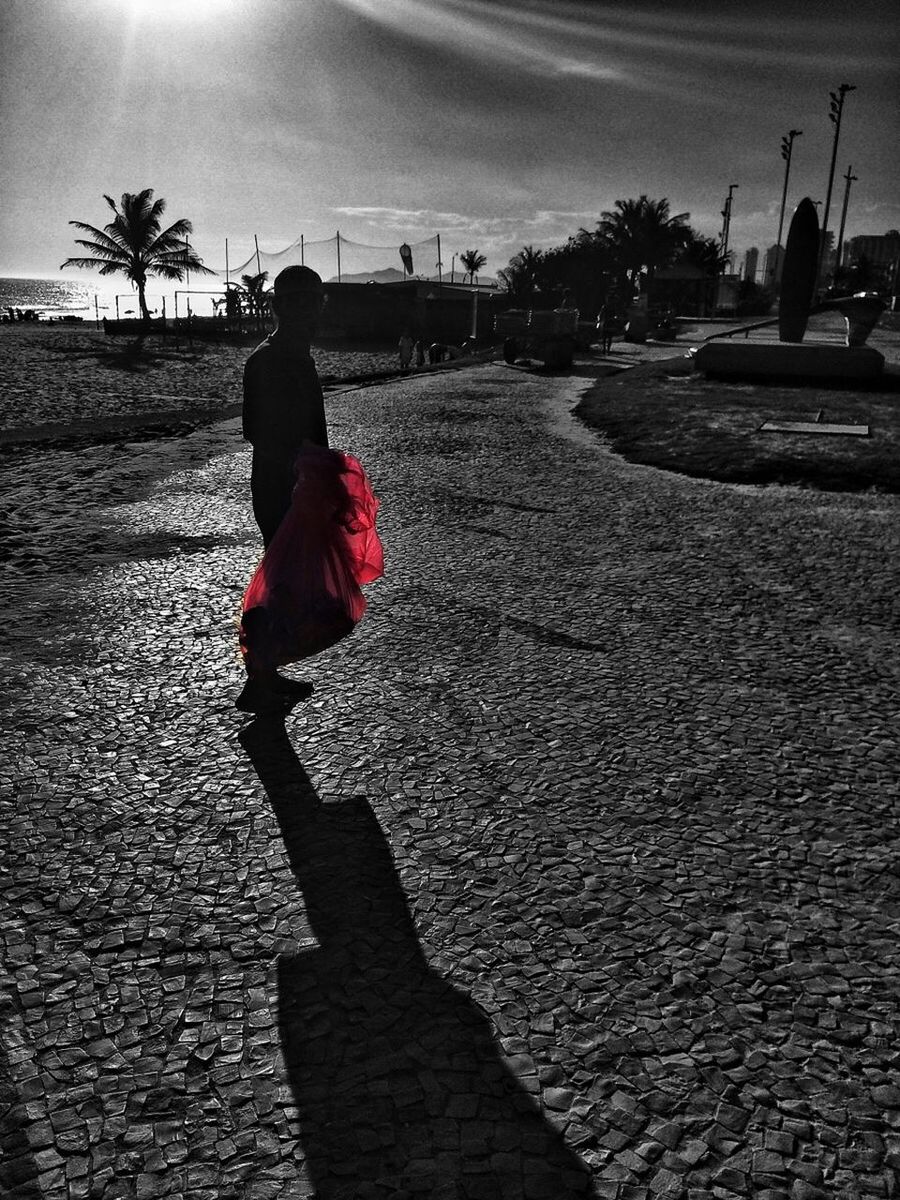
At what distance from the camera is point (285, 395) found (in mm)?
3996

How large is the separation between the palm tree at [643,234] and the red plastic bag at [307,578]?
63.7 metres

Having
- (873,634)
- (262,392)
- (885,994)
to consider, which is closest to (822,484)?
(873,634)

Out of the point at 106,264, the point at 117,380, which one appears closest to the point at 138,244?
the point at 106,264

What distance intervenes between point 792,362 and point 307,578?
16495 millimetres

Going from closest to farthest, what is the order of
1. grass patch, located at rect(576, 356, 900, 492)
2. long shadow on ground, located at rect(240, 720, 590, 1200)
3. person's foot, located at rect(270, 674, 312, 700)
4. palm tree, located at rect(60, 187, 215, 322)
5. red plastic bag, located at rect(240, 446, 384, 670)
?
long shadow on ground, located at rect(240, 720, 590, 1200) → red plastic bag, located at rect(240, 446, 384, 670) → person's foot, located at rect(270, 674, 312, 700) → grass patch, located at rect(576, 356, 900, 492) → palm tree, located at rect(60, 187, 215, 322)

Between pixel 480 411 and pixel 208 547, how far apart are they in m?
8.58

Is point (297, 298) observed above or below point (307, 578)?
above

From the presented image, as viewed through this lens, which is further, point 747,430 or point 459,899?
point 747,430

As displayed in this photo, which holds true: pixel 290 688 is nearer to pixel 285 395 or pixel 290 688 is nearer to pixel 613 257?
pixel 285 395

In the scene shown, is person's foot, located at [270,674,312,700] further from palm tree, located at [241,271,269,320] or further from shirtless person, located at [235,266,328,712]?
palm tree, located at [241,271,269,320]

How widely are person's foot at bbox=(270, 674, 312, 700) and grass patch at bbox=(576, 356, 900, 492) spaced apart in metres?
6.35

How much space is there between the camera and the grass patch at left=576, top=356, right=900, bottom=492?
9.15 metres

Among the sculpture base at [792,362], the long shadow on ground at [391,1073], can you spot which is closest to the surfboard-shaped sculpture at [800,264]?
the sculpture base at [792,362]

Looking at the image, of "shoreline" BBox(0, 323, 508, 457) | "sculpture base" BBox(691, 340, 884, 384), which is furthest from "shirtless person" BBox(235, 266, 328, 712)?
"sculpture base" BBox(691, 340, 884, 384)
